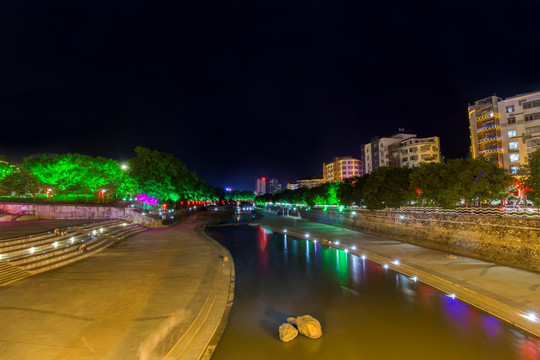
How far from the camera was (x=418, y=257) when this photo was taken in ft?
67.2

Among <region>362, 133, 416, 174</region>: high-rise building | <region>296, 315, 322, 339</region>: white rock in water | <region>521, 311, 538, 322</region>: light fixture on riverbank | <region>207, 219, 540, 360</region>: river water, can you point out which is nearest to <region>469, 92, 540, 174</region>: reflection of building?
<region>362, 133, 416, 174</region>: high-rise building

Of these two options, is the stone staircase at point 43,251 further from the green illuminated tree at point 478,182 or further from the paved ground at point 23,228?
the green illuminated tree at point 478,182

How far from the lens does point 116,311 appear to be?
9477 millimetres

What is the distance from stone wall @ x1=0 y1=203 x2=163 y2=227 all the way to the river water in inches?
970

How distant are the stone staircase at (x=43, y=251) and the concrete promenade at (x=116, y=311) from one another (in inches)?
30.4

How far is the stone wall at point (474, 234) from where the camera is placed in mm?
17250

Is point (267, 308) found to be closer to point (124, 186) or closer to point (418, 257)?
point (418, 257)

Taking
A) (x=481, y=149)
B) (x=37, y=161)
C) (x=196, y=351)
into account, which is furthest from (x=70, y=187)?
(x=481, y=149)

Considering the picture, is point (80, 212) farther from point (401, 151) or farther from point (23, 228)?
point (401, 151)

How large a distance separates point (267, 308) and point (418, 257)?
1397cm

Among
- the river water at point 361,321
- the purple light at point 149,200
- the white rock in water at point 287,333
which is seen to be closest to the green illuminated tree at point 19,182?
the purple light at point 149,200

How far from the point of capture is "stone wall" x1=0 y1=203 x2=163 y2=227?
1415 inches

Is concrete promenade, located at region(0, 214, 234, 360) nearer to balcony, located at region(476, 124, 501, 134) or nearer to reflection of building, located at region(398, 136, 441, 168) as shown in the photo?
balcony, located at region(476, 124, 501, 134)

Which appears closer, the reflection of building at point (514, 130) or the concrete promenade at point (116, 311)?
the concrete promenade at point (116, 311)
